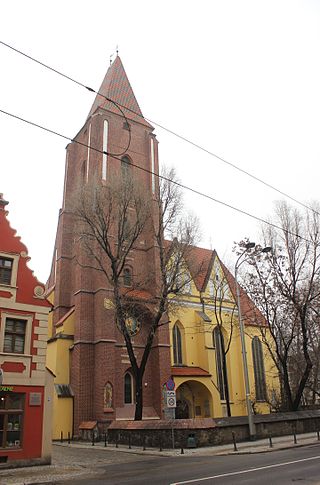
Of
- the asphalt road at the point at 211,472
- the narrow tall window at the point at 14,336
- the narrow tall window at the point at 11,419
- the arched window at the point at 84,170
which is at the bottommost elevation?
the asphalt road at the point at 211,472

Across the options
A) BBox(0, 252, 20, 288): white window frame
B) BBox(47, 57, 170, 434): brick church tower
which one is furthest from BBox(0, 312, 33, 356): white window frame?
BBox(47, 57, 170, 434): brick church tower

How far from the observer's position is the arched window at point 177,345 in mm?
34906

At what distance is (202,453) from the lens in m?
17.0

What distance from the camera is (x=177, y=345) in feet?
116

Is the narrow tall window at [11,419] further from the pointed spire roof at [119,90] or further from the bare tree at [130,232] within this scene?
the pointed spire roof at [119,90]

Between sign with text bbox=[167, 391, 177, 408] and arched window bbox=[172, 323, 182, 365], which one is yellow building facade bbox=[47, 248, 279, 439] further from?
sign with text bbox=[167, 391, 177, 408]

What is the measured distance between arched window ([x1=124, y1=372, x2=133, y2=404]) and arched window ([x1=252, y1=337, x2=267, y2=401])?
46.1 ft

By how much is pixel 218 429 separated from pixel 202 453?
324 centimetres

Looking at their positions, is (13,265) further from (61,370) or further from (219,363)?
(219,363)

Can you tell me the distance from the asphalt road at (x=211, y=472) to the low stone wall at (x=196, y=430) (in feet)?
13.6

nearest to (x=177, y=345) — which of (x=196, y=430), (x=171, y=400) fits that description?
(x=196, y=430)

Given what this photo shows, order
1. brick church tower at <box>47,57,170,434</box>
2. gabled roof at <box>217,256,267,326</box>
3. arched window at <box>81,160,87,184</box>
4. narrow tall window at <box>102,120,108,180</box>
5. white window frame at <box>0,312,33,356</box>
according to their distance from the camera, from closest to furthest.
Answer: white window frame at <box>0,312,33,356</box>, brick church tower at <box>47,57,170,434</box>, gabled roof at <box>217,256,267,326</box>, narrow tall window at <box>102,120,108,180</box>, arched window at <box>81,160,87,184</box>

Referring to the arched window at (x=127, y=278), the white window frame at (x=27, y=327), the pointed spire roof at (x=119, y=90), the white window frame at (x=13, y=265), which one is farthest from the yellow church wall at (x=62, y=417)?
the pointed spire roof at (x=119, y=90)

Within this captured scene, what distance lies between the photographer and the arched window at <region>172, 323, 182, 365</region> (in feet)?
115
